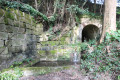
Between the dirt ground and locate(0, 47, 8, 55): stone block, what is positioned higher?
locate(0, 47, 8, 55): stone block

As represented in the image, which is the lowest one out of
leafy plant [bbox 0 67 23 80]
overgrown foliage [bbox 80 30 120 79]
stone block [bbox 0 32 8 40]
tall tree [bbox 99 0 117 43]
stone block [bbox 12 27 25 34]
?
leafy plant [bbox 0 67 23 80]

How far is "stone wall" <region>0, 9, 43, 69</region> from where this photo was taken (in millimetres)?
2613

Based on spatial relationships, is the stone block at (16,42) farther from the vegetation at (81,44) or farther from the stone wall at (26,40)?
the vegetation at (81,44)

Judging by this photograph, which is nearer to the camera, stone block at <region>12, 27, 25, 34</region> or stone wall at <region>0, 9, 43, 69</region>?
stone wall at <region>0, 9, 43, 69</region>

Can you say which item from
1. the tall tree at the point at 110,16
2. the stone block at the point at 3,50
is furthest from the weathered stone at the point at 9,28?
the tall tree at the point at 110,16

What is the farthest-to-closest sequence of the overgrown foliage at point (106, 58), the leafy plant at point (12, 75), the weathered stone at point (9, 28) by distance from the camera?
the weathered stone at point (9, 28)
the overgrown foliage at point (106, 58)
the leafy plant at point (12, 75)

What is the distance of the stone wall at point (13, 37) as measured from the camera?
2.61 meters

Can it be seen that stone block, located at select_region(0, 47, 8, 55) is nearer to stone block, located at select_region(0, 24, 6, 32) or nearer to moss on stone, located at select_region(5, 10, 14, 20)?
stone block, located at select_region(0, 24, 6, 32)

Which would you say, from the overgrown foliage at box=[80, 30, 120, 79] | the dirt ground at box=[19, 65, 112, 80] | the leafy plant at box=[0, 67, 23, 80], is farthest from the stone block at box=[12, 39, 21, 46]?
the overgrown foliage at box=[80, 30, 120, 79]

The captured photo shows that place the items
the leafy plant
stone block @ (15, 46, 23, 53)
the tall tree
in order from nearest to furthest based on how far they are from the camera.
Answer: the leafy plant, stone block @ (15, 46, 23, 53), the tall tree

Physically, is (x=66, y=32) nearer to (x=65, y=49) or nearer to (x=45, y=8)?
(x=65, y=49)

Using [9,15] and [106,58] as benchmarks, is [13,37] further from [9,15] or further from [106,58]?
[106,58]

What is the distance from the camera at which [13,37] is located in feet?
9.98

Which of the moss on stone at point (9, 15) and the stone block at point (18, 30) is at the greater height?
the moss on stone at point (9, 15)
